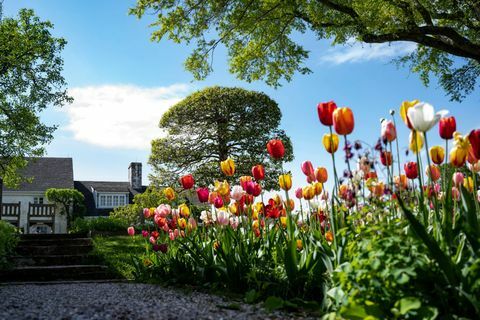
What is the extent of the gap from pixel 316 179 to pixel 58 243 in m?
9.77

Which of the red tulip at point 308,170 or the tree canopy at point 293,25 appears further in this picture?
the tree canopy at point 293,25

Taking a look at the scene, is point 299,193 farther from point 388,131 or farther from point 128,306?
point 128,306

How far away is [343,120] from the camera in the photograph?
10.3 ft

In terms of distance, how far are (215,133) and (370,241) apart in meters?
22.1

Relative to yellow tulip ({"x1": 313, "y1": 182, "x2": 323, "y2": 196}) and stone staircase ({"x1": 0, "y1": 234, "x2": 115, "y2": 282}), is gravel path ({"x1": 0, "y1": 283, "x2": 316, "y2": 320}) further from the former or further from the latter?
stone staircase ({"x1": 0, "y1": 234, "x2": 115, "y2": 282})

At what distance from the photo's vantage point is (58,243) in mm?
12203

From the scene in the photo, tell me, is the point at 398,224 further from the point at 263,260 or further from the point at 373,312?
the point at 263,260

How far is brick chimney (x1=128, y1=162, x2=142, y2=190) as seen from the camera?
3700cm

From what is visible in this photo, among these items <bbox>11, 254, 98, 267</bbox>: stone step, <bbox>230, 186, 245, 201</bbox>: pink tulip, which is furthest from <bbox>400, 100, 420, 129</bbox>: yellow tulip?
<bbox>11, 254, 98, 267</bbox>: stone step

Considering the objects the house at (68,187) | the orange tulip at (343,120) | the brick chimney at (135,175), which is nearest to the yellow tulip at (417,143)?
the orange tulip at (343,120)

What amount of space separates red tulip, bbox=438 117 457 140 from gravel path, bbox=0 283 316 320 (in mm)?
1663

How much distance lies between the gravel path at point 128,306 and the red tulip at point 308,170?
1.25 metres

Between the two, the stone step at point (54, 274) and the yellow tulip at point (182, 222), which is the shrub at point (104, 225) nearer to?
the stone step at point (54, 274)

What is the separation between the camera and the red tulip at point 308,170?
424 centimetres
